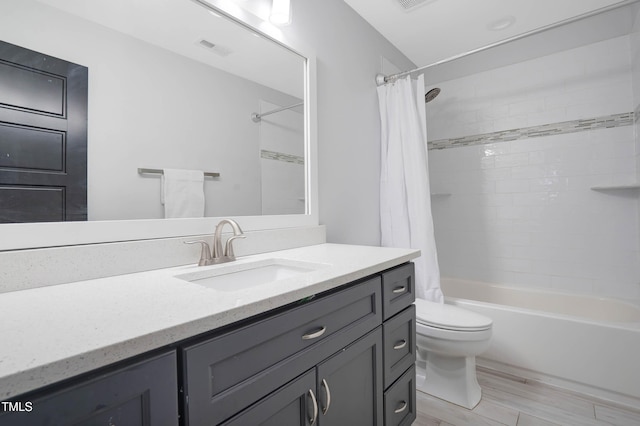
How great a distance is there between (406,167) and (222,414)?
187 centimetres

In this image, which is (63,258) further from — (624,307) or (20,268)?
(624,307)

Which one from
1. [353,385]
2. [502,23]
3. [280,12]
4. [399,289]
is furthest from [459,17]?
[353,385]

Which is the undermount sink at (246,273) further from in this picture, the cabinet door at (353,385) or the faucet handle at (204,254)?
the cabinet door at (353,385)

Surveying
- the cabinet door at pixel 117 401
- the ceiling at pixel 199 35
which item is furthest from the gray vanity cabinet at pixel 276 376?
the ceiling at pixel 199 35

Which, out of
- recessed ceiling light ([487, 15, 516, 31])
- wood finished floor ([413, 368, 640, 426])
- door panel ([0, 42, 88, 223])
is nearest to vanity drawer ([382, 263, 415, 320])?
wood finished floor ([413, 368, 640, 426])

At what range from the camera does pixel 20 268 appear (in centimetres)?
78

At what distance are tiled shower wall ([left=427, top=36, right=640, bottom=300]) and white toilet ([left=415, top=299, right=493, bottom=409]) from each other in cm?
128

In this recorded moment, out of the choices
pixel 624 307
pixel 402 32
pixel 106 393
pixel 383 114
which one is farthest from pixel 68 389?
pixel 624 307

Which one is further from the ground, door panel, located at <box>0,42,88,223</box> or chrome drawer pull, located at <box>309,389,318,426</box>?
door panel, located at <box>0,42,88,223</box>

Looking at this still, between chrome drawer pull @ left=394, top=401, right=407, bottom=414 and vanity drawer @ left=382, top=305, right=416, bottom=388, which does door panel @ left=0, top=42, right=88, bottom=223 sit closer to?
vanity drawer @ left=382, top=305, right=416, bottom=388

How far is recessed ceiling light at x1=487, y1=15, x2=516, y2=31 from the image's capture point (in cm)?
209

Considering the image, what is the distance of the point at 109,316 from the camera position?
583 mm

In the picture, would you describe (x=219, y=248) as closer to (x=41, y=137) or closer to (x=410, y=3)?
(x=41, y=137)

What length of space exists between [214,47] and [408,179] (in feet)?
4.72
